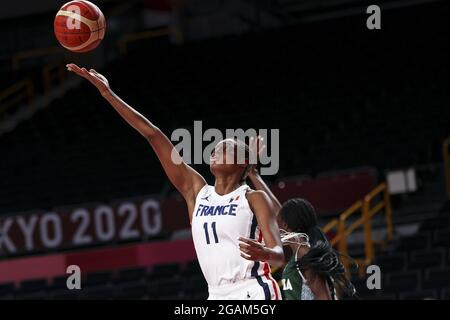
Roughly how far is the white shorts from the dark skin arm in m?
0.26

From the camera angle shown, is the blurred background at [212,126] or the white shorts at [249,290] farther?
the blurred background at [212,126]

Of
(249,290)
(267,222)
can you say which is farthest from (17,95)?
(267,222)

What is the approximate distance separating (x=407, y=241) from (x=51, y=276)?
480 centimetres

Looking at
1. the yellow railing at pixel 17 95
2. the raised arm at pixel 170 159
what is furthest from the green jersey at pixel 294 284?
the yellow railing at pixel 17 95

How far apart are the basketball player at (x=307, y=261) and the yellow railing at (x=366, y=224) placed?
17.6 ft

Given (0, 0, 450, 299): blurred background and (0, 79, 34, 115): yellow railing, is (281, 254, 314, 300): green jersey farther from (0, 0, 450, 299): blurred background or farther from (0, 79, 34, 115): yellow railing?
(0, 79, 34, 115): yellow railing

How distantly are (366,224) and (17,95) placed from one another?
1112cm

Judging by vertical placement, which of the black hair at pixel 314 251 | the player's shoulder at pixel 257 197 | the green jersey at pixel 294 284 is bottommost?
the green jersey at pixel 294 284

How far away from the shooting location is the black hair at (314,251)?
5.27 metres

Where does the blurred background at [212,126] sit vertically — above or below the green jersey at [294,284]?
above

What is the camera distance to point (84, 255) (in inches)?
558

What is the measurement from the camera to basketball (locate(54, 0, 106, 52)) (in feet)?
21.4

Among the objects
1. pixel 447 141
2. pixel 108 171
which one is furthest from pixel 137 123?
pixel 108 171

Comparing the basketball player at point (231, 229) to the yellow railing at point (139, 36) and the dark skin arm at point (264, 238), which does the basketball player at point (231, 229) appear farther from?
the yellow railing at point (139, 36)
